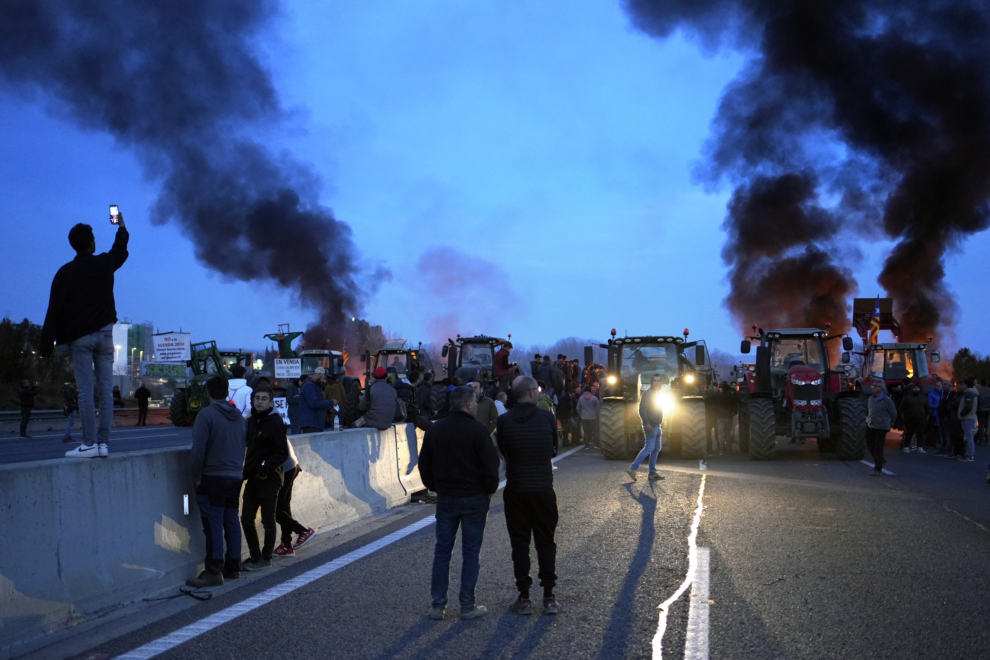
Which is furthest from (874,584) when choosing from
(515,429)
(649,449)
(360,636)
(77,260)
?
(649,449)

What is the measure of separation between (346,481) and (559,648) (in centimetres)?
597

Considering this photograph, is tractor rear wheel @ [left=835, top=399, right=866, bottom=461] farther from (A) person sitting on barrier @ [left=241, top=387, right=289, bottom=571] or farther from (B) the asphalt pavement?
(A) person sitting on barrier @ [left=241, top=387, right=289, bottom=571]

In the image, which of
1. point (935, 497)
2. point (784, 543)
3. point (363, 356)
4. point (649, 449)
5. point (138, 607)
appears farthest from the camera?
point (363, 356)

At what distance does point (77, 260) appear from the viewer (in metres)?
7.36

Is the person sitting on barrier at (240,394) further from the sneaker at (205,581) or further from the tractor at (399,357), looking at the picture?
the tractor at (399,357)

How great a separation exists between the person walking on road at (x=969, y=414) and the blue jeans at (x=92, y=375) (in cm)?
1883

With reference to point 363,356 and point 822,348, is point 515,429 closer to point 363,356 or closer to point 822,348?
point 822,348

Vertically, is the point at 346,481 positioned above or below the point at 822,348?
below

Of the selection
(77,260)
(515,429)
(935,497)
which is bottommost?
(935,497)

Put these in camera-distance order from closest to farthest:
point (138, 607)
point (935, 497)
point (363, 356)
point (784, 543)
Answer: point (138, 607)
point (784, 543)
point (935, 497)
point (363, 356)

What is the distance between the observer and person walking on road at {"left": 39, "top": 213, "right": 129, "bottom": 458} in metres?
7.33

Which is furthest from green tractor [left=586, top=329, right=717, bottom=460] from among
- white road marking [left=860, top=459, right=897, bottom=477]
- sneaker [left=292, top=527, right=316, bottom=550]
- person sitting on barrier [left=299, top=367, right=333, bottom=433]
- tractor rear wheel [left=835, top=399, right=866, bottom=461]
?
sneaker [left=292, top=527, right=316, bottom=550]

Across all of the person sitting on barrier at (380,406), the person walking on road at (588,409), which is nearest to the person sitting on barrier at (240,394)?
the person sitting on barrier at (380,406)

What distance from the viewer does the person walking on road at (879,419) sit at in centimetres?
1697
